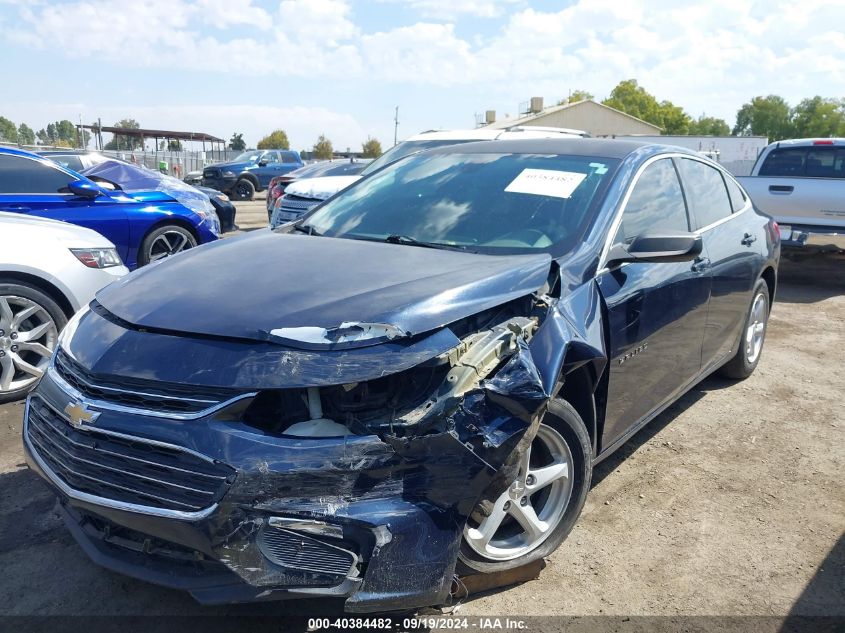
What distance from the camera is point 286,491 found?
208 centimetres

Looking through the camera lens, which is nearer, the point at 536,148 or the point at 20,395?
the point at 536,148

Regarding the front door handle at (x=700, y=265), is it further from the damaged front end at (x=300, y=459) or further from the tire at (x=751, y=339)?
the damaged front end at (x=300, y=459)

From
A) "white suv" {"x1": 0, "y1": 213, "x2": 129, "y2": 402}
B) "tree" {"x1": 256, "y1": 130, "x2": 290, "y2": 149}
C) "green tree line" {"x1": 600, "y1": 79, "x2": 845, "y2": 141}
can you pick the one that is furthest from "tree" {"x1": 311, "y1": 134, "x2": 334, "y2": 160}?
"white suv" {"x1": 0, "y1": 213, "x2": 129, "y2": 402}

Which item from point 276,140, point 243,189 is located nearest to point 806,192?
point 243,189

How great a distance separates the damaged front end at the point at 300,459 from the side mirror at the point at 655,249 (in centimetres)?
106

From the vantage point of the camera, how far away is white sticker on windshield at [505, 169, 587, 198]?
3432 mm

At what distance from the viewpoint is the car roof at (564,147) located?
374 centimetres

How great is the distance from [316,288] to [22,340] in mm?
2887

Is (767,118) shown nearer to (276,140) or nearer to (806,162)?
(276,140)

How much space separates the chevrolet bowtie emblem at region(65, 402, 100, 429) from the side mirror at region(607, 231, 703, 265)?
7.07 ft

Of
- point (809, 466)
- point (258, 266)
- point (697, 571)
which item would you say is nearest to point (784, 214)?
point (809, 466)

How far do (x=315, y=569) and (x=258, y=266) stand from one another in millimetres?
1323

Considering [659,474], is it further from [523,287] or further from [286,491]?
[286,491]

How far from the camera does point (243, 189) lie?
82.8ft
